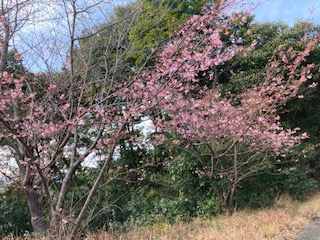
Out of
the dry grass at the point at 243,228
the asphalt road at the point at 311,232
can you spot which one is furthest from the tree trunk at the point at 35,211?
the asphalt road at the point at 311,232

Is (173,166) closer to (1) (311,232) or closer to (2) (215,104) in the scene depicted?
(2) (215,104)

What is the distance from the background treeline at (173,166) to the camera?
201 inches

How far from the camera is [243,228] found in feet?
→ 14.9

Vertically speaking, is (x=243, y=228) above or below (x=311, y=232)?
above

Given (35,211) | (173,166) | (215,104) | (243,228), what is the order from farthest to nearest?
1. (173,166)
2. (35,211)
3. (215,104)
4. (243,228)

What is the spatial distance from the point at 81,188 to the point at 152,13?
530 cm

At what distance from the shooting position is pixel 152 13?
479 centimetres

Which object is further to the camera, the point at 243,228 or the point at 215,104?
the point at 215,104

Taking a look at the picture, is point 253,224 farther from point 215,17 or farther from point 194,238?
point 215,17

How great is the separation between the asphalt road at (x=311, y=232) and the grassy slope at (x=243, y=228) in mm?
88

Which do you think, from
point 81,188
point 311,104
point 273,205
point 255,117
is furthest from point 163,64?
point 311,104

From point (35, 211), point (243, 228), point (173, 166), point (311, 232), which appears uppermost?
point (35, 211)

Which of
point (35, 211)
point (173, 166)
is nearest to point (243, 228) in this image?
point (173, 166)

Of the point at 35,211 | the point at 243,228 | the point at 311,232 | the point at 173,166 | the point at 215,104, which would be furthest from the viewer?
the point at 173,166
